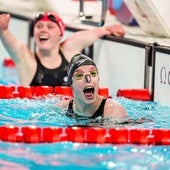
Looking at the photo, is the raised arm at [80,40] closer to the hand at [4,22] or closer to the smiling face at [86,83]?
the hand at [4,22]

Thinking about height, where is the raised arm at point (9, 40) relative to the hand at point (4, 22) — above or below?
below

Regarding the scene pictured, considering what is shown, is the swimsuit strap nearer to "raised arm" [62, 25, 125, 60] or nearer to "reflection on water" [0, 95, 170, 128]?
"reflection on water" [0, 95, 170, 128]

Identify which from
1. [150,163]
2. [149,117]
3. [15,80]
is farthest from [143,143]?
Result: [15,80]

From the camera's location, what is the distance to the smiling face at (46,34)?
746cm

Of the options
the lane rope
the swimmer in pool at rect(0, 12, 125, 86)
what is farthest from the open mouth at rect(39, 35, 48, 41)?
the lane rope

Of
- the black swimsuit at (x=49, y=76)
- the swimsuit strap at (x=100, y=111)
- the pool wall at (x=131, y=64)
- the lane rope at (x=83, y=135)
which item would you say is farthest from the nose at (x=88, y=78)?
the black swimsuit at (x=49, y=76)

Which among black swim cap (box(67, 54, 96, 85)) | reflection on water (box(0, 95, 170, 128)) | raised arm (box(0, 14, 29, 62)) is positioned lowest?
reflection on water (box(0, 95, 170, 128))

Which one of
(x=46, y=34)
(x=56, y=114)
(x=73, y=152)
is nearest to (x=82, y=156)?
(x=73, y=152)

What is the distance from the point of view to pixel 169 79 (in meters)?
6.79

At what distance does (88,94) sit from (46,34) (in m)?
1.91

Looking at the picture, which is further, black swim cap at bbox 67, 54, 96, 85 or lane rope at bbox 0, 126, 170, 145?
black swim cap at bbox 67, 54, 96, 85

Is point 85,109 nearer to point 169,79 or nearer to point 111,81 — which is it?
point 169,79

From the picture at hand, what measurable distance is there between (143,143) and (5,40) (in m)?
2.52

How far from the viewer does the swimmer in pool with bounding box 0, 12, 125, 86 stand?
24.2 feet
